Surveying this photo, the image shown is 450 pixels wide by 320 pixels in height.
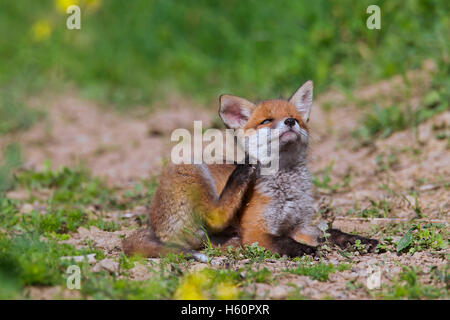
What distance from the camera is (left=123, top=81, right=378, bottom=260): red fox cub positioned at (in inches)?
169

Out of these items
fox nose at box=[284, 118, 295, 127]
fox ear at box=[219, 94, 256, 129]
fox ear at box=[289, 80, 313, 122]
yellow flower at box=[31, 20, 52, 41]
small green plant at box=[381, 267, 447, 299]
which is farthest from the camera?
yellow flower at box=[31, 20, 52, 41]

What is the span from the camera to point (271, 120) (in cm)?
456

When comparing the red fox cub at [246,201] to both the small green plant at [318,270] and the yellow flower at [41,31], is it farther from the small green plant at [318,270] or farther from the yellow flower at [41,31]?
the yellow flower at [41,31]

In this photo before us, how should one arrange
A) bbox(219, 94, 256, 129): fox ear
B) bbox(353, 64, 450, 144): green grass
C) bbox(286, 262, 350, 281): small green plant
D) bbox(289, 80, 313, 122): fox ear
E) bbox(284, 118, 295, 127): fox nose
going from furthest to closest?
bbox(353, 64, 450, 144): green grass
bbox(289, 80, 313, 122): fox ear
bbox(219, 94, 256, 129): fox ear
bbox(284, 118, 295, 127): fox nose
bbox(286, 262, 350, 281): small green plant

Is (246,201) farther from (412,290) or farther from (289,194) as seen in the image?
(412,290)

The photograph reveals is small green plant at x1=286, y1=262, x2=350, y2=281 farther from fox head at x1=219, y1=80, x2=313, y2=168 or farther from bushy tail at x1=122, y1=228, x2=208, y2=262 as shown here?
fox head at x1=219, y1=80, x2=313, y2=168

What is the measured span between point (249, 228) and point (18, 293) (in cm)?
172

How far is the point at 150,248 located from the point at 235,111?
1331mm

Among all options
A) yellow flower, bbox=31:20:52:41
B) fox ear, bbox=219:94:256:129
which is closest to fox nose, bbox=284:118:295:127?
fox ear, bbox=219:94:256:129

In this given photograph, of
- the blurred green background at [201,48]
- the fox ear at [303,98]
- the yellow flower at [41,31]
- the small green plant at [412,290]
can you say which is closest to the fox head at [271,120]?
the fox ear at [303,98]

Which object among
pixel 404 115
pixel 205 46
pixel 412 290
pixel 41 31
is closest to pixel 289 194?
pixel 412 290

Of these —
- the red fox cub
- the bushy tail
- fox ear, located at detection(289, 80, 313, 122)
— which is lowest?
the bushy tail

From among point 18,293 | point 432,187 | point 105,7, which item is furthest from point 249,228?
point 105,7

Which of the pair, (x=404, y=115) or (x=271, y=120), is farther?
(x=404, y=115)
